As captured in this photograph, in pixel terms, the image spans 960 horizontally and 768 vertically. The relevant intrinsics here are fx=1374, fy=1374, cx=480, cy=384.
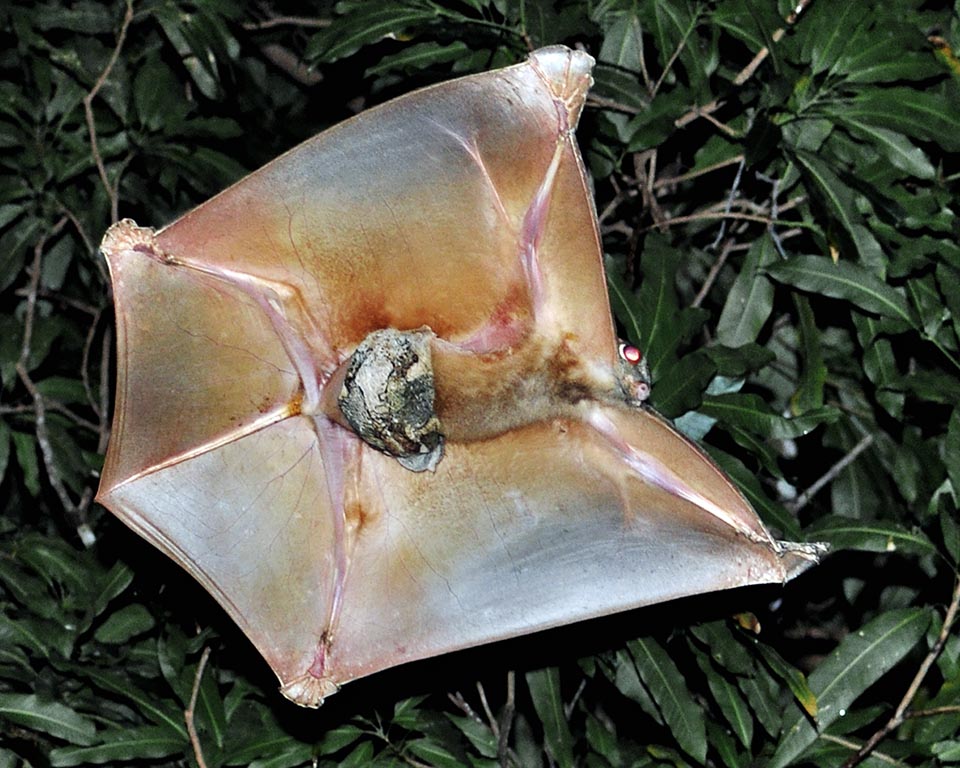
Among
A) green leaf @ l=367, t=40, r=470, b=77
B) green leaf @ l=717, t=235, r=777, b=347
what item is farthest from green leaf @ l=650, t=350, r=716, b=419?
green leaf @ l=367, t=40, r=470, b=77

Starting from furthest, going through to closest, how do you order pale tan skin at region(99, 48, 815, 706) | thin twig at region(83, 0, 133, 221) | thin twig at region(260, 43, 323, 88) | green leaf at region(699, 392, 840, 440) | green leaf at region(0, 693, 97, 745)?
thin twig at region(260, 43, 323, 88) → thin twig at region(83, 0, 133, 221) → green leaf at region(699, 392, 840, 440) → green leaf at region(0, 693, 97, 745) → pale tan skin at region(99, 48, 815, 706)

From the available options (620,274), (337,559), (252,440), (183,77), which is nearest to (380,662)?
(337,559)

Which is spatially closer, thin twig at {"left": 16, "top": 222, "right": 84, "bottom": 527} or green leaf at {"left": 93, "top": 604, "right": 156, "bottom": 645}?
green leaf at {"left": 93, "top": 604, "right": 156, "bottom": 645}

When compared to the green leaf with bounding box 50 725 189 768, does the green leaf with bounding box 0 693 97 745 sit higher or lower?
higher

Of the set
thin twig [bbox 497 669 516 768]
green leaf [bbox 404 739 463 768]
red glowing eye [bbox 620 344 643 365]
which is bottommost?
green leaf [bbox 404 739 463 768]

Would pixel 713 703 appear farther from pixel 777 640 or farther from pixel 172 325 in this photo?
pixel 172 325

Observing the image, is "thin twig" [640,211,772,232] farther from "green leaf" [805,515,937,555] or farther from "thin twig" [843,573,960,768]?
"thin twig" [843,573,960,768]
